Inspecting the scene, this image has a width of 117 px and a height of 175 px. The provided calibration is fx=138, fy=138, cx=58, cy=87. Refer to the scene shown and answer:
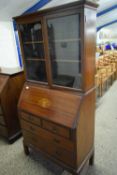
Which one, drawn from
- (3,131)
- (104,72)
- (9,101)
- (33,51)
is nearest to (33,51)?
(33,51)

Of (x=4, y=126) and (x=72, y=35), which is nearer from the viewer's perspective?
(x=72, y=35)

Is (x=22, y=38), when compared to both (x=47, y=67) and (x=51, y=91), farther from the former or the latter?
(x=51, y=91)

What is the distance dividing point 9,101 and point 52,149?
99 centimetres

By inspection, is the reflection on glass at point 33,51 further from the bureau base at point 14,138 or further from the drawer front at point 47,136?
the bureau base at point 14,138

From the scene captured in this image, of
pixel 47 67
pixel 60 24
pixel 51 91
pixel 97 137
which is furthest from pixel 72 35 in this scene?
pixel 97 137

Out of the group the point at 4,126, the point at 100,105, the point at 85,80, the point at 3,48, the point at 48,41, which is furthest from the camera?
the point at 3,48

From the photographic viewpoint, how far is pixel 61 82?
158 centimetres

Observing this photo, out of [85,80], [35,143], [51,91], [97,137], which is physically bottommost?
[97,137]

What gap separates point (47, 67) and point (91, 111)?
70cm

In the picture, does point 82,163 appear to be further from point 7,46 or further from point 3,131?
point 7,46

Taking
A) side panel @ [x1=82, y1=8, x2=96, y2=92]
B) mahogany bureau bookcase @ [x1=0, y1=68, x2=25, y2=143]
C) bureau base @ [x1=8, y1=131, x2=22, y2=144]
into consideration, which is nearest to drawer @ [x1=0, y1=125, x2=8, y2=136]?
mahogany bureau bookcase @ [x1=0, y1=68, x2=25, y2=143]

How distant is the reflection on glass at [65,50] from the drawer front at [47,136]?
0.56 meters

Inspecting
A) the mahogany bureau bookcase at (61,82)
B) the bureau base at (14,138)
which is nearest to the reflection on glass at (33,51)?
the mahogany bureau bookcase at (61,82)

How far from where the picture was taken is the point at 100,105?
3295 mm
